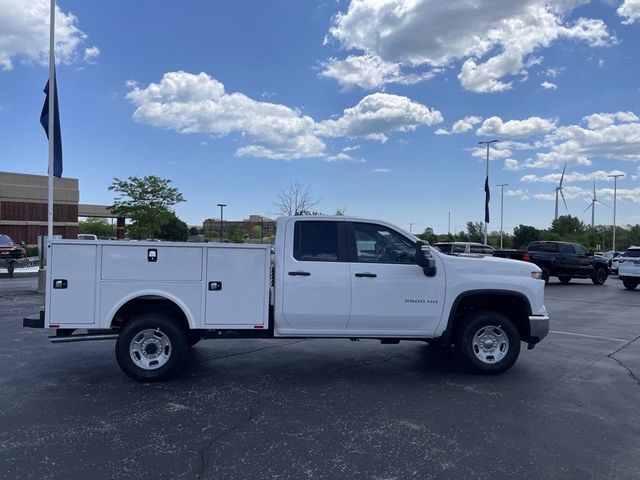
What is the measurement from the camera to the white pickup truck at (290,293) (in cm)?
590

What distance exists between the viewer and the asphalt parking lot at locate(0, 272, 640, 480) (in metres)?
3.98

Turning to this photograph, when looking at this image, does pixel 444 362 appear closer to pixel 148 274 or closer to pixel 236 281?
pixel 236 281

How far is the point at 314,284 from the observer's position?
6.20 meters

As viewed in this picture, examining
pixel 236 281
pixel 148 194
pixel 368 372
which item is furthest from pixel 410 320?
pixel 148 194

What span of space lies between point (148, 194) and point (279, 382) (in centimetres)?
4315

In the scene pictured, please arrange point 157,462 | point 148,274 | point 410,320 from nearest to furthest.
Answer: point 157,462, point 148,274, point 410,320

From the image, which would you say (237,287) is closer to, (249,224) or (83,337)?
(83,337)

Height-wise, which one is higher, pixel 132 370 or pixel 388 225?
pixel 388 225

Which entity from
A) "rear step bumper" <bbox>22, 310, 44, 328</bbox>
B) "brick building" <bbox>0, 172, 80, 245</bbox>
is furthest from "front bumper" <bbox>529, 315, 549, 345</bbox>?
"brick building" <bbox>0, 172, 80, 245</bbox>

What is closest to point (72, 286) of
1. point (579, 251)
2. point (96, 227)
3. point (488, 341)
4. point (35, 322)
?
point (35, 322)

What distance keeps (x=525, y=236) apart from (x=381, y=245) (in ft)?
207

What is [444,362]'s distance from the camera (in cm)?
736

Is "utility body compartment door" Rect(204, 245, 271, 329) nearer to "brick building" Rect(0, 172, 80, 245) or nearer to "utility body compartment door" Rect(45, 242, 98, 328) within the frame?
"utility body compartment door" Rect(45, 242, 98, 328)

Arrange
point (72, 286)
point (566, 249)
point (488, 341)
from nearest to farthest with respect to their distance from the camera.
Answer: point (72, 286)
point (488, 341)
point (566, 249)
